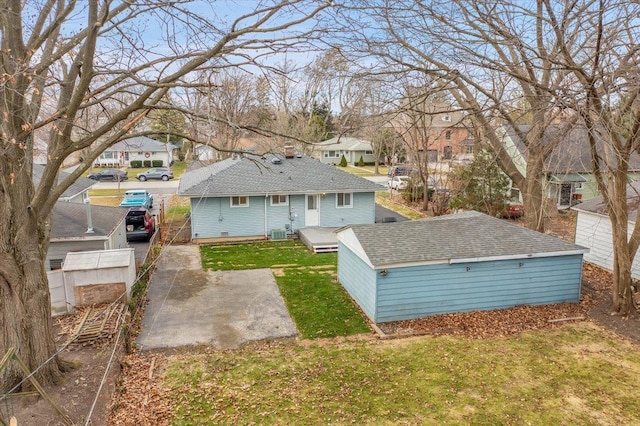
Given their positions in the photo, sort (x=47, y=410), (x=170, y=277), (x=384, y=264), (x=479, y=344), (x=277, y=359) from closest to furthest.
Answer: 1. (x=47, y=410)
2. (x=277, y=359)
3. (x=479, y=344)
4. (x=384, y=264)
5. (x=170, y=277)

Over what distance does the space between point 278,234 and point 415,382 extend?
12.7 m

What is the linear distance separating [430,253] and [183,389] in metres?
6.46

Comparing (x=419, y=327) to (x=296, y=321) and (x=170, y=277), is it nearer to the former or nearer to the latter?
(x=296, y=321)

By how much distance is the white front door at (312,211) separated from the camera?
21.1 m

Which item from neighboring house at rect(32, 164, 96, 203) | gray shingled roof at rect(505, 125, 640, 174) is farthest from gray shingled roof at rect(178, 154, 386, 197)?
gray shingled roof at rect(505, 125, 640, 174)

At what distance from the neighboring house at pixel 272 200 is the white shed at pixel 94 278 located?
733 cm

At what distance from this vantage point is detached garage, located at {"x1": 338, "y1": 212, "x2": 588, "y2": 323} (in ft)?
36.6

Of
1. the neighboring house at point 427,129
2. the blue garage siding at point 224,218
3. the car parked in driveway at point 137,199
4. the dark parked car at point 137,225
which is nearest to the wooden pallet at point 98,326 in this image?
the neighboring house at point 427,129

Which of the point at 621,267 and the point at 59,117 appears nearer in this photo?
the point at 59,117

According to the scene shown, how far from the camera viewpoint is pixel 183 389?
827cm

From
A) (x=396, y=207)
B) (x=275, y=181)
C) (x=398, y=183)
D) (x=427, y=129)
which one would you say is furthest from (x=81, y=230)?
(x=398, y=183)

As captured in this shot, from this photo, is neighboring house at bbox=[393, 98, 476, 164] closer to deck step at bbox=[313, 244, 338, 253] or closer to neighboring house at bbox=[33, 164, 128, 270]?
deck step at bbox=[313, 244, 338, 253]

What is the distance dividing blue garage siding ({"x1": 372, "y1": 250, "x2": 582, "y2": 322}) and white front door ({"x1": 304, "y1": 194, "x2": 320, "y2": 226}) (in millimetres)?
10418

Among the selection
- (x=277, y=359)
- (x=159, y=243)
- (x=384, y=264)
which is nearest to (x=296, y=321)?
(x=277, y=359)
